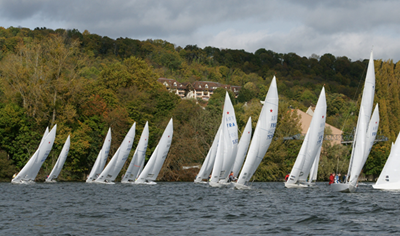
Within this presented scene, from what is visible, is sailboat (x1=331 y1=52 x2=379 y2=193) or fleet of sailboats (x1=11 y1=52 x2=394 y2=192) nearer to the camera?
sailboat (x1=331 y1=52 x2=379 y2=193)

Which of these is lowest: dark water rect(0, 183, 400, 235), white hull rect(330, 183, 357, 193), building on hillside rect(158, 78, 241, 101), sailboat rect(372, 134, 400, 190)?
dark water rect(0, 183, 400, 235)

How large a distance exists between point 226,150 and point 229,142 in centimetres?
63

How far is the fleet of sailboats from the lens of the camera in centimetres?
2930

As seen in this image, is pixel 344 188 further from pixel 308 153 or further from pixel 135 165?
pixel 135 165

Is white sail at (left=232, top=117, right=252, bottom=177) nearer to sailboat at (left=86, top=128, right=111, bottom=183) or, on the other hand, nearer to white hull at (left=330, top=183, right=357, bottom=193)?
white hull at (left=330, top=183, right=357, bottom=193)

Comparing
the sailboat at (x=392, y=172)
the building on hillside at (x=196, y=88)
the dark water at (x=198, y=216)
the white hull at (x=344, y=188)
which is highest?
the building on hillside at (x=196, y=88)

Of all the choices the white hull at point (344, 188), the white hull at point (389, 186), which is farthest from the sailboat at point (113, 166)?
the white hull at point (389, 186)

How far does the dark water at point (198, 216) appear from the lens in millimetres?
15977

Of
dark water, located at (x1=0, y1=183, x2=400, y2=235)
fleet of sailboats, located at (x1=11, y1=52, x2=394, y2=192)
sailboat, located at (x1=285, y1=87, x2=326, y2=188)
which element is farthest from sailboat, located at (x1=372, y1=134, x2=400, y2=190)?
dark water, located at (x1=0, y1=183, x2=400, y2=235)

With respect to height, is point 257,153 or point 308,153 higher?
point 308,153

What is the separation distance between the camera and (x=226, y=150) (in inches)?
1347

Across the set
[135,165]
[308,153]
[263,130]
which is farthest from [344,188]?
[135,165]

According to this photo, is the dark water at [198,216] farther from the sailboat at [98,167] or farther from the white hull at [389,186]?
the sailboat at [98,167]

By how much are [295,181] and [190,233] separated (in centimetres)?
2126
